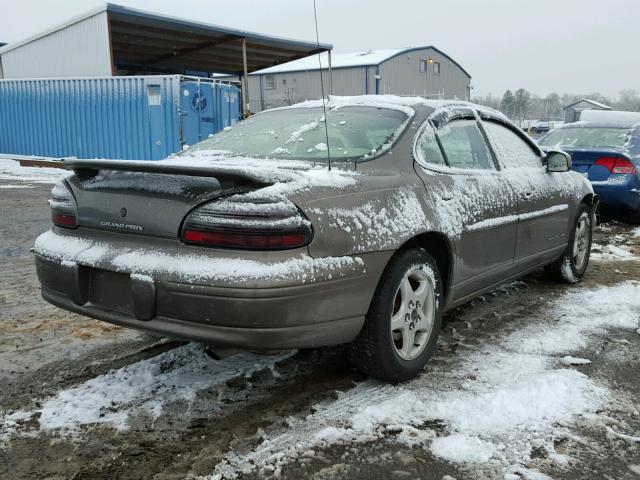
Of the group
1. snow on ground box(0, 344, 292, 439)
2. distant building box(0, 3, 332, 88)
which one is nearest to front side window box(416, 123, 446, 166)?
snow on ground box(0, 344, 292, 439)

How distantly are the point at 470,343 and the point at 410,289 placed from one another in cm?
88

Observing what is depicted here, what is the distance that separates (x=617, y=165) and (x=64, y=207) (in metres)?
6.94

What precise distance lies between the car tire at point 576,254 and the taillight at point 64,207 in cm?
386

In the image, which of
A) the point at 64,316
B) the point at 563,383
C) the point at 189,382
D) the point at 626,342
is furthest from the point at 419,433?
the point at 64,316

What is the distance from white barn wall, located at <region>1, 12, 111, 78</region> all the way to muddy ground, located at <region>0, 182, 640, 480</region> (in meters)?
12.7

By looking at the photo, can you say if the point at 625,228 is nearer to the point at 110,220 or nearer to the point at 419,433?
the point at 419,433

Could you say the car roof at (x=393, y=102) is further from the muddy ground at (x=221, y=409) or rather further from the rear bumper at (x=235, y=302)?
the muddy ground at (x=221, y=409)

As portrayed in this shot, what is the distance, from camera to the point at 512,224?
3.78m

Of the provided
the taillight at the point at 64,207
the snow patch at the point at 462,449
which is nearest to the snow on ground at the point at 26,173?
the taillight at the point at 64,207

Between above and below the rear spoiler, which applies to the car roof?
above

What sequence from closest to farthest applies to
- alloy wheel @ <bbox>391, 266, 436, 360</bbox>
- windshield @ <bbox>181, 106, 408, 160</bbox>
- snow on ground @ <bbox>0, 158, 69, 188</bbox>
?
alloy wheel @ <bbox>391, 266, 436, 360</bbox>, windshield @ <bbox>181, 106, 408, 160</bbox>, snow on ground @ <bbox>0, 158, 69, 188</bbox>

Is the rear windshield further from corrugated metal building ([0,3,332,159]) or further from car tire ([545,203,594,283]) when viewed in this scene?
corrugated metal building ([0,3,332,159])

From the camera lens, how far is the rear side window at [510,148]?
12.9 feet

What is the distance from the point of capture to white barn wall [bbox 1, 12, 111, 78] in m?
15.1
